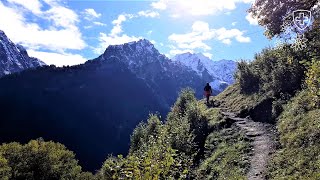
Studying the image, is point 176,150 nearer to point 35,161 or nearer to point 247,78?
point 247,78

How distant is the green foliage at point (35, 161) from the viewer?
3255 inches

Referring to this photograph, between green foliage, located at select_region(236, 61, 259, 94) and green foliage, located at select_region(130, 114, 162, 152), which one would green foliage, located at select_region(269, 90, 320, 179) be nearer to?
green foliage, located at select_region(236, 61, 259, 94)

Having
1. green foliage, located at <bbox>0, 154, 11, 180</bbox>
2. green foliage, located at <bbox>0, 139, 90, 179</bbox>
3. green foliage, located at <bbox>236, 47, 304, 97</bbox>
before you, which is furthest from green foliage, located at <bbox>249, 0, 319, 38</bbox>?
green foliage, located at <bbox>0, 139, 90, 179</bbox>

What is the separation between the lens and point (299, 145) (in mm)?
23062

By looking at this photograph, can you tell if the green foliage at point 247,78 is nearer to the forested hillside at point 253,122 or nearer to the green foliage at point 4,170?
the forested hillside at point 253,122

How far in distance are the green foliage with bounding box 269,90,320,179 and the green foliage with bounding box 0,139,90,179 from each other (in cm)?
6506

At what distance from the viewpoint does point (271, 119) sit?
33500 mm

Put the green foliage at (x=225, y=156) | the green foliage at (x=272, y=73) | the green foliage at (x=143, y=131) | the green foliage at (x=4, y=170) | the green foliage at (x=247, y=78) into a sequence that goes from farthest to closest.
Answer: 1. the green foliage at (x=4, y=170)
2. the green foliage at (x=247, y=78)
3. the green foliage at (x=143, y=131)
4. the green foliage at (x=272, y=73)
5. the green foliage at (x=225, y=156)

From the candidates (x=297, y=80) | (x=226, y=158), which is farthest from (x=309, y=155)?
(x=297, y=80)

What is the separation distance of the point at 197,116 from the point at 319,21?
2274cm

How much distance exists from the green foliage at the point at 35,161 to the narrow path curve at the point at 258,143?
5902 centimetres

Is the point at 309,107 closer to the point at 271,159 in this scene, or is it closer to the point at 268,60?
the point at 271,159

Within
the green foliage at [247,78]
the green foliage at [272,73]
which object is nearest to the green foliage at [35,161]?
the green foliage at [247,78]

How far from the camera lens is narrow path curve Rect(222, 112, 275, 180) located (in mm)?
23016
